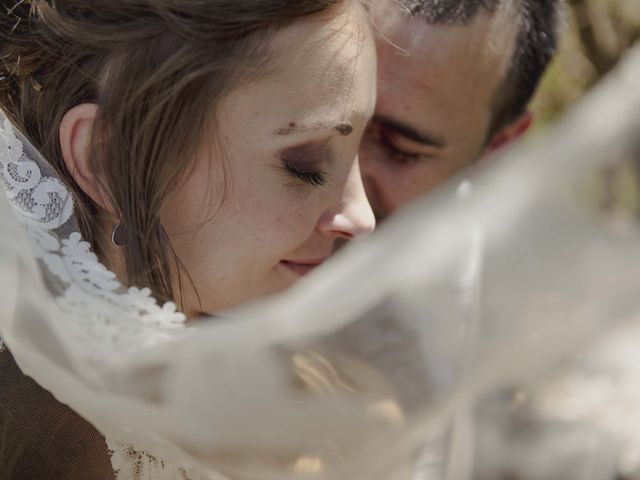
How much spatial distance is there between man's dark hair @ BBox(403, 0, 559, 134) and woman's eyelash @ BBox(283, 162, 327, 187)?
29.1 inches

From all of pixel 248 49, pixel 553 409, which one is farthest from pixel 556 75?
pixel 553 409

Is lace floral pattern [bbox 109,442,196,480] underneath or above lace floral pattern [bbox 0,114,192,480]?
underneath

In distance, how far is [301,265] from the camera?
192 cm

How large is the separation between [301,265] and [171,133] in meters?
0.40

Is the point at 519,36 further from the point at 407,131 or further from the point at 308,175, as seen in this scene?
the point at 308,175

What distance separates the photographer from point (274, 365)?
1.12m

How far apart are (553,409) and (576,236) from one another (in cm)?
30

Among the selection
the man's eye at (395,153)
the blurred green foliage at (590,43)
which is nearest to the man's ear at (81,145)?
the man's eye at (395,153)

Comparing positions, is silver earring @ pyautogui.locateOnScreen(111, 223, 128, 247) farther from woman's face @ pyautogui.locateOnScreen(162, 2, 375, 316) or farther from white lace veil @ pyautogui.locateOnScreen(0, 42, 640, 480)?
white lace veil @ pyautogui.locateOnScreen(0, 42, 640, 480)

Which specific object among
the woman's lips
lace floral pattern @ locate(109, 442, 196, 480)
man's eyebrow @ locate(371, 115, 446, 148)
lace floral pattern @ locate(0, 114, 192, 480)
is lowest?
lace floral pattern @ locate(109, 442, 196, 480)

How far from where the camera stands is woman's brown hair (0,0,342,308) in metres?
1.72

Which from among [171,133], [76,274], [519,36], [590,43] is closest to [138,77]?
[171,133]

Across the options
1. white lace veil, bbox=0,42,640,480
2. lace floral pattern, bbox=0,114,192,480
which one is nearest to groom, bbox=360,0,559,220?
lace floral pattern, bbox=0,114,192,480

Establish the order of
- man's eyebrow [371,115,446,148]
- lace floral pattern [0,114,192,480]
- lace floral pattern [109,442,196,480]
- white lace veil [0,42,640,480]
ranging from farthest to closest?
man's eyebrow [371,115,446,148]
lace floral pattern [109,442,196,480]
lace floral pattern [0,114,192,480]
white lace veil [0,42,640,480]
